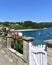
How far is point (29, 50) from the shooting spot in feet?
18.4

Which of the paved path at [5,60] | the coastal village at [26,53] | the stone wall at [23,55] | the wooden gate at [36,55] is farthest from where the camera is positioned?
the paved path at [5,60]

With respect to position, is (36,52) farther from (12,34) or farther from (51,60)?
(12,34)

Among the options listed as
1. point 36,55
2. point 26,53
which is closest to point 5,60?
point 26,53

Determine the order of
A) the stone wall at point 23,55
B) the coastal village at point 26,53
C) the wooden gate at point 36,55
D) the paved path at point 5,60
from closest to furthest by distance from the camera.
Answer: the coastal village at point 26,53 → the wooden gate at point 36,55 → the stone wall at point 23,55 → the paved path at point 5,60

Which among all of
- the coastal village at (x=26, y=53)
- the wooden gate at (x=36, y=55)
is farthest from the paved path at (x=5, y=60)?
the wooden gate at (x=36, y=55)

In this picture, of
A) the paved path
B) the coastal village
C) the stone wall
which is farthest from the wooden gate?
the paved path

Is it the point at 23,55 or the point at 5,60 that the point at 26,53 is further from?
the point at 5,60

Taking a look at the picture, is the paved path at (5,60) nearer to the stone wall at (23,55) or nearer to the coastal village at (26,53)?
the coastal village at (26,53)

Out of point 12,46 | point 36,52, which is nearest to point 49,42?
point 36,52

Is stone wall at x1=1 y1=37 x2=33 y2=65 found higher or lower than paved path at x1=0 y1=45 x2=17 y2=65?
higher

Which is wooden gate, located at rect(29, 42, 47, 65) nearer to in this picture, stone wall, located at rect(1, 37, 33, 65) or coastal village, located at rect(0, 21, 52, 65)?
coastal village, located at rect(0, 21, 52, 65)

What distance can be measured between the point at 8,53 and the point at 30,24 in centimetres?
2004

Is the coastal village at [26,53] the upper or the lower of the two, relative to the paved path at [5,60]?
upper

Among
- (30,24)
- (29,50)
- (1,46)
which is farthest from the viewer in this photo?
(30,24)
